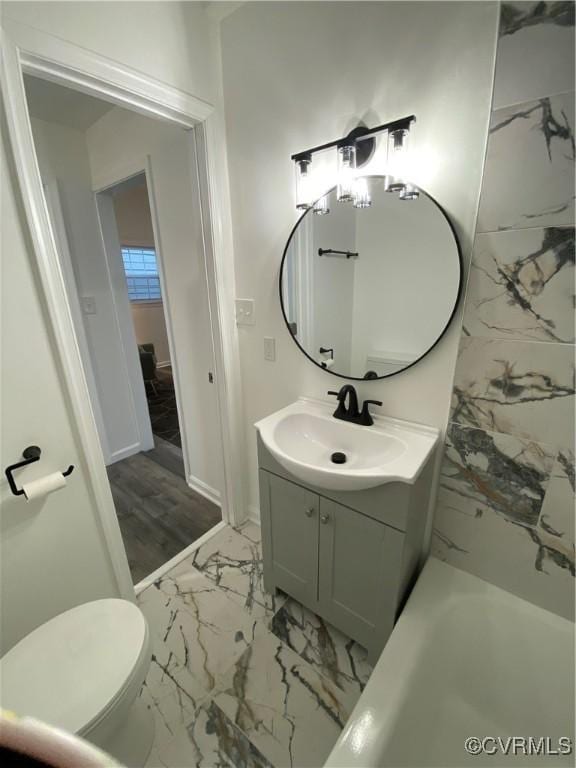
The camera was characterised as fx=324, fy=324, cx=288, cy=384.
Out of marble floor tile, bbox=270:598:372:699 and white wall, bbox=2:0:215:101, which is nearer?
white wall, bbox=2:0:215:101

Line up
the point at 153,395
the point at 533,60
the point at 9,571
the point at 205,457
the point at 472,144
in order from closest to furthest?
1. the point at 533,60
2. the point at 472,144
3. the point at 9,571
4. the point at 205,457
5. the point at 153,395

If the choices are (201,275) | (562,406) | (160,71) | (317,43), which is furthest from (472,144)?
(201,275)

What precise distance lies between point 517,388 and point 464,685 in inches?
38.8

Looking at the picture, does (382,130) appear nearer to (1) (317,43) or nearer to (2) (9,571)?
(1) (317,43)

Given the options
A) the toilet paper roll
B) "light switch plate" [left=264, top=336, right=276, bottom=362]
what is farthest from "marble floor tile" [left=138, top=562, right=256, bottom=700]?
"light switch plate" [left=264, top=336, right=276, bottom=362]

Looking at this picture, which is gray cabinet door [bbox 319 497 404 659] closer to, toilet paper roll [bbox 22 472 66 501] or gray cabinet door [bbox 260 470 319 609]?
gray cabinet door [bbox 260 470 319 609]

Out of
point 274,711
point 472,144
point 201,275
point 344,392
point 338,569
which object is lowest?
point 274,711

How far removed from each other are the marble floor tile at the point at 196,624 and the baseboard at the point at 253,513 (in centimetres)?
44

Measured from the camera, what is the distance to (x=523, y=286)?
963 millimetres

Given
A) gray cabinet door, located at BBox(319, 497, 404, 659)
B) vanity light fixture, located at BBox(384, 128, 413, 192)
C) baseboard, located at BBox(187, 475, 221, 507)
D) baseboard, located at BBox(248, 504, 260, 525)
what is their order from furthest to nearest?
baseboard, located at BBox(187, 475, 221, 507) → baseboard, located at BBox(248, 504, 260, 525) → gray cabinet door, located at BBox(319, 497, 404, 659) → vanity light fixture, located at BBox(384, 128, 413, 192)

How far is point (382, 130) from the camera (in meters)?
1.05

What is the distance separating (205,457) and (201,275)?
1.19m

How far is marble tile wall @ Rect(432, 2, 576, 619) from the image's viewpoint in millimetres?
848

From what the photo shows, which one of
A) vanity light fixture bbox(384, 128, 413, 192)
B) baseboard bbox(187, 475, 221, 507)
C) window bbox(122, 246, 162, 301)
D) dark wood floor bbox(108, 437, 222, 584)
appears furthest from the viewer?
window bbox(122, 246, 162, 301)
